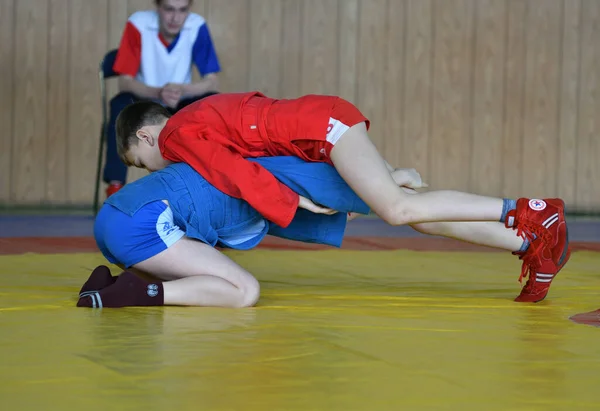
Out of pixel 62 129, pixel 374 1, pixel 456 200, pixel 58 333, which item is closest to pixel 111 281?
pixel 58 333

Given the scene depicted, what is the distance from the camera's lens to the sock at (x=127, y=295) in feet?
7.06

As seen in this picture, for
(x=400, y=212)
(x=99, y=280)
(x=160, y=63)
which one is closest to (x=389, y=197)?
(x=400, y=212)

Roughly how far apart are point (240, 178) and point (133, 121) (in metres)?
0.36

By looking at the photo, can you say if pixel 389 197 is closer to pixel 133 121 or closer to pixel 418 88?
pixel 133 121

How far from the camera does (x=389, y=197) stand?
2.33 m

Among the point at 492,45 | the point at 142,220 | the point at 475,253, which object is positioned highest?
the point at 492,45

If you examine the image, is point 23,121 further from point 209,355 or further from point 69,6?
point 209,355

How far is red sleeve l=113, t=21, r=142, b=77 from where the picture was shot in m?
4.68

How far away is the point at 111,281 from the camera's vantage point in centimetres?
225

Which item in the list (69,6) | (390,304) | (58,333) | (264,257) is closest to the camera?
(58,333)

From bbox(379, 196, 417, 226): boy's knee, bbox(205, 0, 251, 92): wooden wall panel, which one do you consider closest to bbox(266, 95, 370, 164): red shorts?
bbox(379, 196, 417, 226): boy's knee

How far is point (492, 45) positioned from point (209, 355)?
4.98m

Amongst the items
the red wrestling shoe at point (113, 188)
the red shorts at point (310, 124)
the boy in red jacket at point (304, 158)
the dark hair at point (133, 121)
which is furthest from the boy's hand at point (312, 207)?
the red wrestling shoe at point (113, 188)

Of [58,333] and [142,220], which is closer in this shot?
[58,333]
